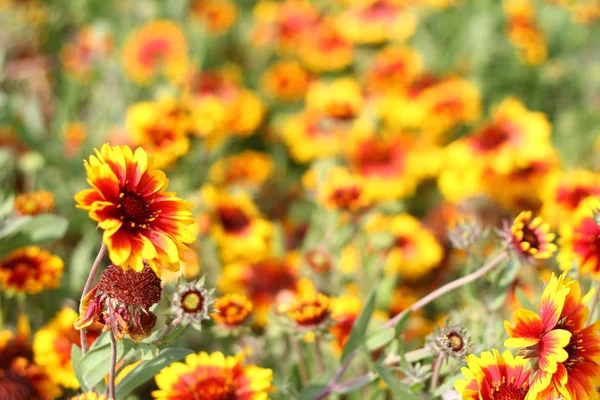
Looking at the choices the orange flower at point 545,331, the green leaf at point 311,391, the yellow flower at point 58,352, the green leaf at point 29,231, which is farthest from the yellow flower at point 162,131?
the orange flower at point 545,331

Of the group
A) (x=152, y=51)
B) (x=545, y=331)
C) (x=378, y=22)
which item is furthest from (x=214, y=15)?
(x=545, y=331)

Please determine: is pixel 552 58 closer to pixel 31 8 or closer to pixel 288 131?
pixel 288 131

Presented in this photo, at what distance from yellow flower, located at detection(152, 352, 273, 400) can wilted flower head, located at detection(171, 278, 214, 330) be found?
169 mm

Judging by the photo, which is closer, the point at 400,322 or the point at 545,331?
the point at 545,331

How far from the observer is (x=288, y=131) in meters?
3.06

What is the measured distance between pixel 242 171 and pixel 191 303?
5.19ft

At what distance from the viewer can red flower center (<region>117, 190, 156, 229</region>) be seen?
1185 mm

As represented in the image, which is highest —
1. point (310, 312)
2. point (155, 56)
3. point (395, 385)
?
point (155, 56)

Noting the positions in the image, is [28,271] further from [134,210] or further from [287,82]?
[287,82]

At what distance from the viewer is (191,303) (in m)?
1.31

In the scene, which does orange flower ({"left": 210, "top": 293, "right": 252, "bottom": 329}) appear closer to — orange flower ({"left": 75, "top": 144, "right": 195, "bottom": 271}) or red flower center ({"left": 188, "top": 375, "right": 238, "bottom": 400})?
red flower center ({"left": 188, "top": 375, "right": 238, "bottom": 400})

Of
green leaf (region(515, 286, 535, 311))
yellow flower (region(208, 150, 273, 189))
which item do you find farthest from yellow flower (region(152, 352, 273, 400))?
yellow flower (region(208, 150, 273, 189))

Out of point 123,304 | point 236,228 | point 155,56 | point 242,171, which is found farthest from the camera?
point 155,56

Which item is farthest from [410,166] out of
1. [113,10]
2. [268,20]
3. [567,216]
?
[113,10]
